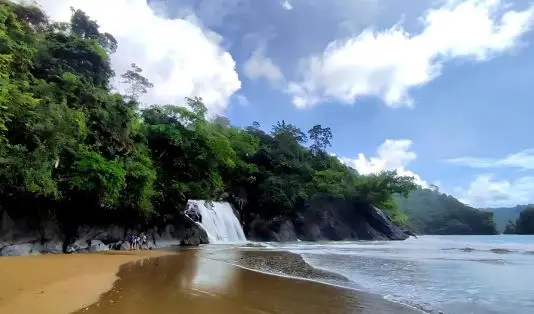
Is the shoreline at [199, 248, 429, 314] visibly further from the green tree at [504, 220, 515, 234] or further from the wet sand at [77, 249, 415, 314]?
the green tree at [504, 220, 515, 234]

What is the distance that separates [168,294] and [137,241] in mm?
16958

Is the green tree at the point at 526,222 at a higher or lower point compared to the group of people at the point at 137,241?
higher

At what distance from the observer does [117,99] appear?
23.3m

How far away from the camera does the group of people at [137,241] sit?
904 inches

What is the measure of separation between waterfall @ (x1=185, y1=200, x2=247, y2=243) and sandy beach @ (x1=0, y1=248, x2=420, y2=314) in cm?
2121

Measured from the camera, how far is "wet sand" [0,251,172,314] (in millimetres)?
6115

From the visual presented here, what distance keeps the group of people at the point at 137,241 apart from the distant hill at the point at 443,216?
253ft

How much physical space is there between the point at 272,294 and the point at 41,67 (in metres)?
20.5

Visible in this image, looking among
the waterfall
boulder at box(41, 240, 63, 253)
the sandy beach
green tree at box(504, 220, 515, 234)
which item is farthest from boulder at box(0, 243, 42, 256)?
green tree at box(504, 220, 515, 234)

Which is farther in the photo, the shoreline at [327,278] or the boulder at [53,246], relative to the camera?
the boulder at [53,246]

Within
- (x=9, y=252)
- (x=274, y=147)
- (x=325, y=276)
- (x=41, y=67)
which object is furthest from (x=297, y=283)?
(x=274, y=147)

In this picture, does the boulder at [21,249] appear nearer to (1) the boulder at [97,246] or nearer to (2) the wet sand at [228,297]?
(1) the boulder at [97,246]

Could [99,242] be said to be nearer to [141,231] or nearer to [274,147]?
[141,231]

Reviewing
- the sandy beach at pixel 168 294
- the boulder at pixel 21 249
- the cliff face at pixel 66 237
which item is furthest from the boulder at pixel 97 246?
the sandy beach at pixel 168 294
